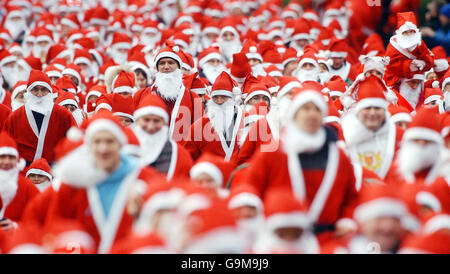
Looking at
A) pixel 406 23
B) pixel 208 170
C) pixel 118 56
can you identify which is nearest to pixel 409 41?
pixel 406 23

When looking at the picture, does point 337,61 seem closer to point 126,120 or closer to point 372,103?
point 126,120

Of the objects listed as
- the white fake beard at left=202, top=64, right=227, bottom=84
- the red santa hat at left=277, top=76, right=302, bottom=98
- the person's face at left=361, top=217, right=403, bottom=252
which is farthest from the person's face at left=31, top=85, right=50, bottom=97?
the person's face at left=361, top=217, right=403, bottom=252

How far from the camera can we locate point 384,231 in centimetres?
662

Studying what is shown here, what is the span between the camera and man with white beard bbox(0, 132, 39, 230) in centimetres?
939

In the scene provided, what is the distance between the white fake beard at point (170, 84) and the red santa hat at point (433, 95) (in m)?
3.27

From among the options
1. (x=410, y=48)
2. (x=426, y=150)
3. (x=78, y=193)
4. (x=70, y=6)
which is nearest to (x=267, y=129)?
(x=426, y=150)

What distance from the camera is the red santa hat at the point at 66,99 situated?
1302 cm

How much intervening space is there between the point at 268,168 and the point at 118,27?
48.2ft

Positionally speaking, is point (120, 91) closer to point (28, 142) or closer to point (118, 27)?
point (28, 142)

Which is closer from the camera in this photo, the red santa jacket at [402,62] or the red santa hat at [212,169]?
the red santa hat at [212,169]

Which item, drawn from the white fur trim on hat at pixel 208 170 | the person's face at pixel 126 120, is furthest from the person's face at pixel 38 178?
the white fur trim on hat at pixel 208 170

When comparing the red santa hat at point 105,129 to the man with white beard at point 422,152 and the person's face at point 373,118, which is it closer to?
the man with white beard at point 422,152

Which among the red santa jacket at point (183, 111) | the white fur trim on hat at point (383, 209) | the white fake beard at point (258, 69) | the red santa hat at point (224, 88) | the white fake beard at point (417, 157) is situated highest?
the white fake beard at point (258, 69)

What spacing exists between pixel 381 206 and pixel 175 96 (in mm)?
5893
